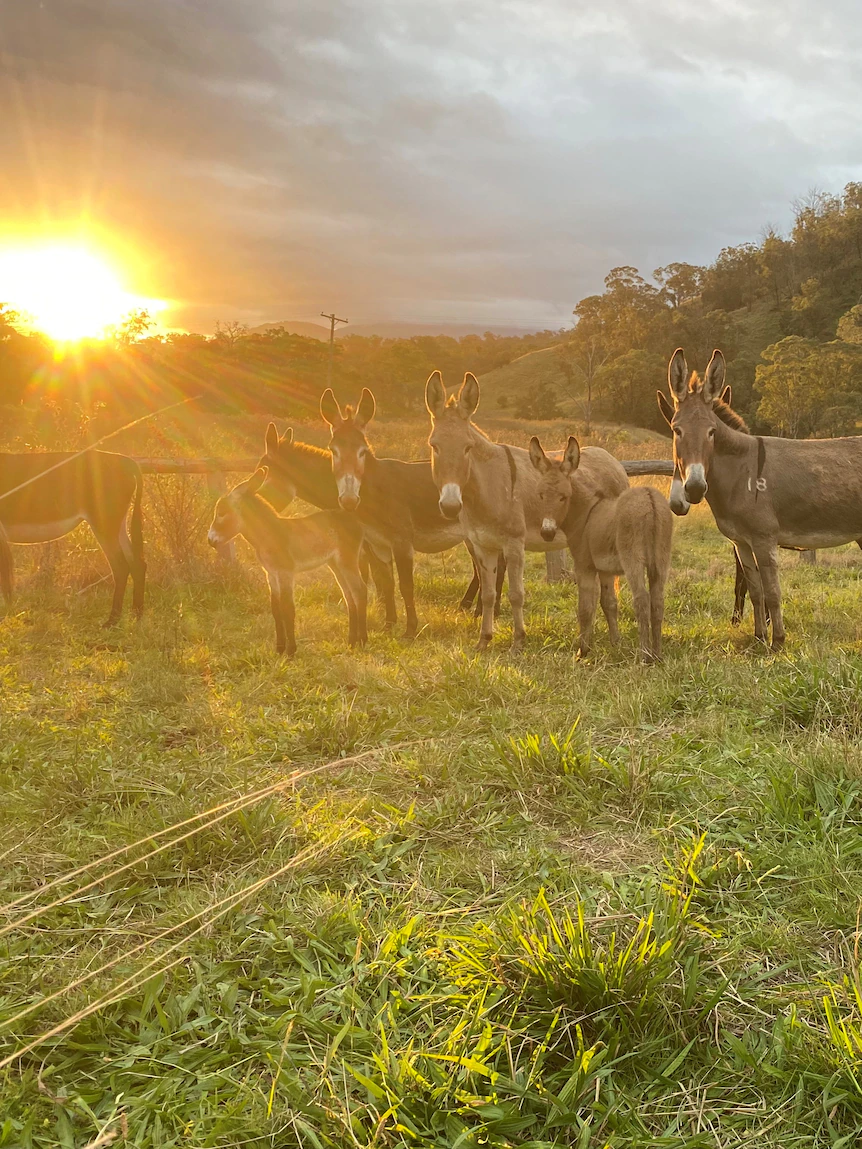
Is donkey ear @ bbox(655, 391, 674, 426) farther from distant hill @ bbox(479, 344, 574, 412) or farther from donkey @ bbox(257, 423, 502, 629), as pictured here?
distant hill @ bbox(479, 344, 574, 412)

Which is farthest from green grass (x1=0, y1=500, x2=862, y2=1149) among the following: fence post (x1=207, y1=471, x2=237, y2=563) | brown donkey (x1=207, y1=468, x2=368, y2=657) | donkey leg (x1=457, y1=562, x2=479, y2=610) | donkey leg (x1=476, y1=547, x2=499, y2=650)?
fence post (x1=207, y1=471, x2=237, y2=563)

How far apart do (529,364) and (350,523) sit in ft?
390

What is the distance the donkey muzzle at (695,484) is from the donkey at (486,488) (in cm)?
109

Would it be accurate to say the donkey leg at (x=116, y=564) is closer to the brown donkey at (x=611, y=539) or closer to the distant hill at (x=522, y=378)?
the brown donkey at (x=611, y=539)

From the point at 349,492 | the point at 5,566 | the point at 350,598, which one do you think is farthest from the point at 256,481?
the point at 5,566

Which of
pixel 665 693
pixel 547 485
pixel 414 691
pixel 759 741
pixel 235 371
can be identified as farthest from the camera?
pixel 235 371

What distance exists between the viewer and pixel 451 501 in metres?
6.65

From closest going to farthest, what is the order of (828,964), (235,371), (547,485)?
(828,964), (547,485), (235,371)

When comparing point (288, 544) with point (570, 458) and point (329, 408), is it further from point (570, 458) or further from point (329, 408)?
point (570, 458)

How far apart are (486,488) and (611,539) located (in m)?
1.40

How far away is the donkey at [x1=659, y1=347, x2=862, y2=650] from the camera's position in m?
6.57

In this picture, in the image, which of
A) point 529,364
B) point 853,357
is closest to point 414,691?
point 853,357

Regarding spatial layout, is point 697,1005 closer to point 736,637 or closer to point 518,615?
point 518,615

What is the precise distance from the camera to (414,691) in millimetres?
5781
